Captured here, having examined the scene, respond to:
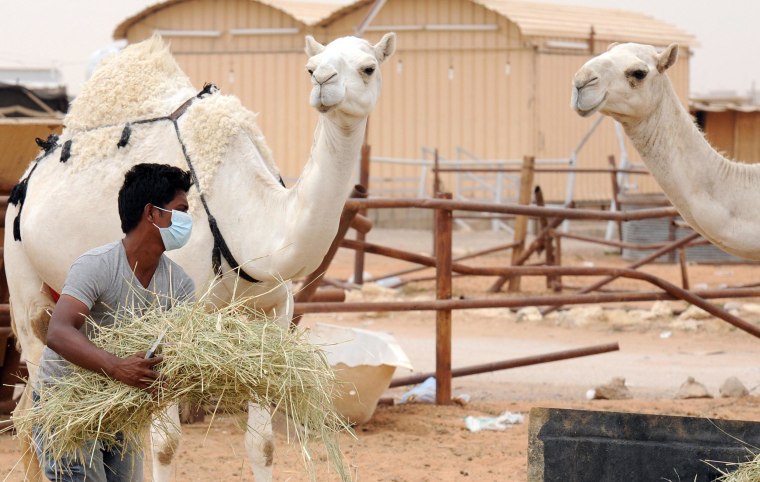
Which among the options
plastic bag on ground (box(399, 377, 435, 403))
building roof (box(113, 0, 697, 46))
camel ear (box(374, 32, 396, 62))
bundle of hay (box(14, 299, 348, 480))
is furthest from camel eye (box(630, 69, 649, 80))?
building roof (box(113, 0, 697, 46))

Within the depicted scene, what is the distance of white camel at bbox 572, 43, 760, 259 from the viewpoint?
189 inches

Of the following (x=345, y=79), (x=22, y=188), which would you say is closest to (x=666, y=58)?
(x=345, y=79)

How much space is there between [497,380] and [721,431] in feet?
16.8

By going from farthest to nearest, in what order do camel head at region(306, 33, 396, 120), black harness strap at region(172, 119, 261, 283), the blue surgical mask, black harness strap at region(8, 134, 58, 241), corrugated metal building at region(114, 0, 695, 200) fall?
corrugated metal building at region(114, 0, 695, 200), black harness strap at region(8, 134, 58, 241), black harness strap at region(172, 119, 261, 283), camel head at region(306, 33, 396, 120), the blue surgical mask

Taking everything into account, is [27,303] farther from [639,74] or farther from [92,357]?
[639,74]

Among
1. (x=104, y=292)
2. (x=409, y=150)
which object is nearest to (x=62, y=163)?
(x=104, y=292)

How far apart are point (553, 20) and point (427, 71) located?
2975mm

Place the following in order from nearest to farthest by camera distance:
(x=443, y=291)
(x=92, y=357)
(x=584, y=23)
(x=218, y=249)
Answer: (x=92, y=357) < (x=218, y=249) < (x=443, y=291) < (x=584, y=23)

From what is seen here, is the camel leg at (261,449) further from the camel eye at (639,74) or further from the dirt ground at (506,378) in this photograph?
the camel eye at (639,74)

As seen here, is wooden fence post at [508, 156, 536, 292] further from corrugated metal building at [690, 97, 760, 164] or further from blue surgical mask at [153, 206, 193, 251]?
blue surgical mask at [153, 206, 193, 251]

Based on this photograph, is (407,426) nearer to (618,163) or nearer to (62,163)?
(62,163)

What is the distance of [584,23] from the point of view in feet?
79.4

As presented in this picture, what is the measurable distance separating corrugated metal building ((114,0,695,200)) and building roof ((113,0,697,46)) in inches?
2.3

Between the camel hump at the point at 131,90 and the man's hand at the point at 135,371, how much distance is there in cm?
225
